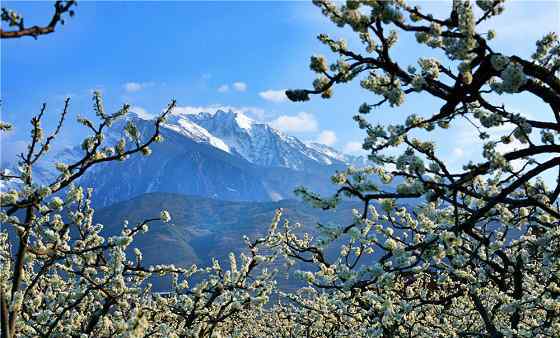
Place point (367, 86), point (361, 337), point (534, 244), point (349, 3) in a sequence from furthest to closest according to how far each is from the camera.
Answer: point (361, 337)
point (534, 244)
point (367, 86)
point (349, 3)

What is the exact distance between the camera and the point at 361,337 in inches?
575

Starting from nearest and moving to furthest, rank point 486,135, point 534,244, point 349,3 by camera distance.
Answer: point 349,3 → point 486,135 → point 534,244

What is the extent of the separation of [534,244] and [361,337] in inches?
286

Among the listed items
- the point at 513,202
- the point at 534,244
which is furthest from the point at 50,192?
the point at 534,244

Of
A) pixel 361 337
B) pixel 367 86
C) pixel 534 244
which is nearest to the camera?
pixel 367 86

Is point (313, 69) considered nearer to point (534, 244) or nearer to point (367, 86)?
point (367, 86)

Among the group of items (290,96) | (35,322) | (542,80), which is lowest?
(35,322)

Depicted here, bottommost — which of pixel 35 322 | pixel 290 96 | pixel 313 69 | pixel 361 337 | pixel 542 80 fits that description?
pixel 35 322

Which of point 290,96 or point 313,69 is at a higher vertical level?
point 313,69

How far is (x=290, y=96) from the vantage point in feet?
18.8

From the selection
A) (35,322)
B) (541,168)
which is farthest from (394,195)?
(35,322)

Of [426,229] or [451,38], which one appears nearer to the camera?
[451,38]

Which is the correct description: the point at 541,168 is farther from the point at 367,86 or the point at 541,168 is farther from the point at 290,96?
the point at 290,96

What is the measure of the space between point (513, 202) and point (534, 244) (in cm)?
340
